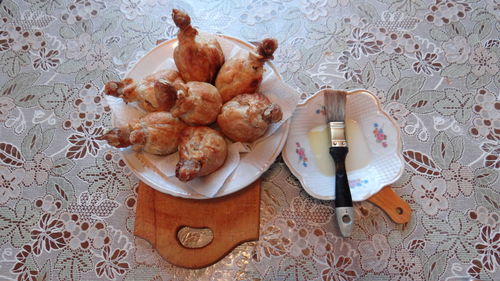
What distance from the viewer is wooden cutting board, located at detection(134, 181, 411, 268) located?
3.25 feet

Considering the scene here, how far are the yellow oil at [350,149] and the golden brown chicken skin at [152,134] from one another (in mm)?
468

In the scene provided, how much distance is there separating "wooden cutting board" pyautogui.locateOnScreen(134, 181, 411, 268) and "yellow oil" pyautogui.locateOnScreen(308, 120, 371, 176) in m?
0.13

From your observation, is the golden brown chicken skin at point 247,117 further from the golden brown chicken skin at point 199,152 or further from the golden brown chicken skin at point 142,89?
the golden brown chicken skin at point 142,89

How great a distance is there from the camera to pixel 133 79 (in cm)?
108

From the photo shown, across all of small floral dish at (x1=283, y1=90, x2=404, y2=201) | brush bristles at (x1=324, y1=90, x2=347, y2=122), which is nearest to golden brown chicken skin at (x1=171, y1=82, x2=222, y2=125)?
small floral dish at (x1=283, y1=90, x2=404, y2=201)

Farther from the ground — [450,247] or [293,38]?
[293,38]

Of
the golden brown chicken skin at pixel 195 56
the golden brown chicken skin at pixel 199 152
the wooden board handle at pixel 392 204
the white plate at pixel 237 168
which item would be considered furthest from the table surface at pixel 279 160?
the golden brown chicken skin at pixel 195 56

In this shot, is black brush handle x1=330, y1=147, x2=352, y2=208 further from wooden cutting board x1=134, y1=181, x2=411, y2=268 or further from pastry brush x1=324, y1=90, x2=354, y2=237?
wooden cutting board x1=134, y1=181, x2=411, y2=268

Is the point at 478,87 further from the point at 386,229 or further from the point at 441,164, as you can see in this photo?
the point at 386,229

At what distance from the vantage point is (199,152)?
35.6 inches

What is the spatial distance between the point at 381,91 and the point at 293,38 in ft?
1.46

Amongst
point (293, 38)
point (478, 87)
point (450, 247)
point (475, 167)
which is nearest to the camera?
point (450, 247)

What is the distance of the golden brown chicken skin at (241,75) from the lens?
99 centimetres

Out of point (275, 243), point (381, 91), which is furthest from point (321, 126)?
point (275, 243)
